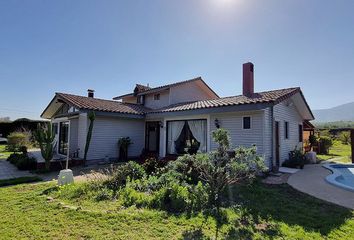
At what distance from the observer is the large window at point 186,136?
1395 cm

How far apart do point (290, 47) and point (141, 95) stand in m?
13.8

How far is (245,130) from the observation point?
11906 mm

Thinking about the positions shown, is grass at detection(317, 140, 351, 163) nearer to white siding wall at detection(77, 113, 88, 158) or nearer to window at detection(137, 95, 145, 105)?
window at detection(137, 95, 145, 105)

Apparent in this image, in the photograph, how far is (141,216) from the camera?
5.39 meters

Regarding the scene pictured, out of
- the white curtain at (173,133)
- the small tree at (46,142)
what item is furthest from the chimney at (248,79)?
the small tree at (46,142)

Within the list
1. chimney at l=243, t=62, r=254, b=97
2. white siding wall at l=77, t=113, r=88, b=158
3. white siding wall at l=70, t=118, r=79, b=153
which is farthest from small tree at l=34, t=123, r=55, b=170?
chimney at l=243, t=62, r=254, b=97

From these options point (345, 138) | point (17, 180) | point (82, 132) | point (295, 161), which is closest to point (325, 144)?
point (295, 161)

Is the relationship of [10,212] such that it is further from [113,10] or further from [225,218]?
[113,10]

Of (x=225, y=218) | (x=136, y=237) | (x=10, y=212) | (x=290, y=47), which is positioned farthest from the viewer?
→ (x=290, y=47)

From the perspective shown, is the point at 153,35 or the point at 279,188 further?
the point at 153,35

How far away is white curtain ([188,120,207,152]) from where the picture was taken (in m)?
13.9

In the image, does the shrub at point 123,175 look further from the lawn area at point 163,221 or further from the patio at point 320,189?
the patio at point 320,189

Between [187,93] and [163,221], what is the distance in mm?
16994

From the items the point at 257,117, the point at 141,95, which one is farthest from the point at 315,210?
the point at 141,95
